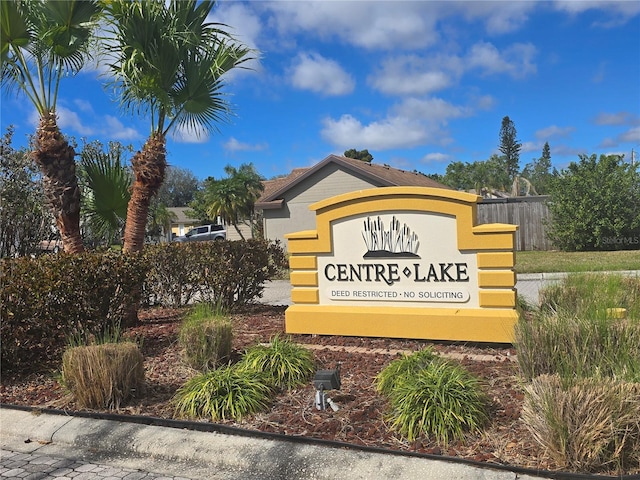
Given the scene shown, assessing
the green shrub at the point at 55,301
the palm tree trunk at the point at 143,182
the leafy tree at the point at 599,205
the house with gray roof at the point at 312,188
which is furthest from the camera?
the house with gray roof at the point at 312,188

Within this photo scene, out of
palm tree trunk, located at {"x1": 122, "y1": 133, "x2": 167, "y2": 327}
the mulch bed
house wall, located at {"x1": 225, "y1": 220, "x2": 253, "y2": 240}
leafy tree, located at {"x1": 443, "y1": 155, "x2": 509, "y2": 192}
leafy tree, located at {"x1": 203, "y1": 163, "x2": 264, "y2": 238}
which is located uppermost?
leafy tree, located at {"x1": 443, "y1": 155, "x2": 509, "y2": 192}

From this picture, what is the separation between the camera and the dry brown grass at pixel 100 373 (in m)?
4.76

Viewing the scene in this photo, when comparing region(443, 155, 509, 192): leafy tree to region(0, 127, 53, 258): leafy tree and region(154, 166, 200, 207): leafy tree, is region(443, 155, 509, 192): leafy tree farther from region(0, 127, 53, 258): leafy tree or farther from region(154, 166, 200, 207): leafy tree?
region(0, 127, 53, 258): leafy tree

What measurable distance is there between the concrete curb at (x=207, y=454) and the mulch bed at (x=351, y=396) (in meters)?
0.19

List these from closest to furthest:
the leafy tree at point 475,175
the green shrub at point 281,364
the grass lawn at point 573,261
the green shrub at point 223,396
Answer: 1. the green shrub at point 223,396
2. the green shrub at point 281,364
3. the grass lawn at point 573,261
4. the leafy tree at point 475,175

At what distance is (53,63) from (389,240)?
18.0 ft

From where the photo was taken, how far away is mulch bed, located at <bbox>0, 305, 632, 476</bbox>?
3.66m

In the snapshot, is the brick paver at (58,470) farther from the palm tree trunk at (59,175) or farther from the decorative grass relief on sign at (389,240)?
the palm tree trunk at (59,175)

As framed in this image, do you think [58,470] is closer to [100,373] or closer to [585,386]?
[100,373]

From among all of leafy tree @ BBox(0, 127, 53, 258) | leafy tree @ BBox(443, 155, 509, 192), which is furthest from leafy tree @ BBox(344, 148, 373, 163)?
leafy tree @ BBox(0, 127, 53, 258)

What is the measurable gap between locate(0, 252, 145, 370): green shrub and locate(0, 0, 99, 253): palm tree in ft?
5.20

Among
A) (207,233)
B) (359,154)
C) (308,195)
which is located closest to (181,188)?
(359,154)

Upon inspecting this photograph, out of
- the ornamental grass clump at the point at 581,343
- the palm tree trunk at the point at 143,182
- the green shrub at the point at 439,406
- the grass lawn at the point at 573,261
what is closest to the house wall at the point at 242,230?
the grass lawn at the point at 573,261

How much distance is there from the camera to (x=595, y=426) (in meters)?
3.20
